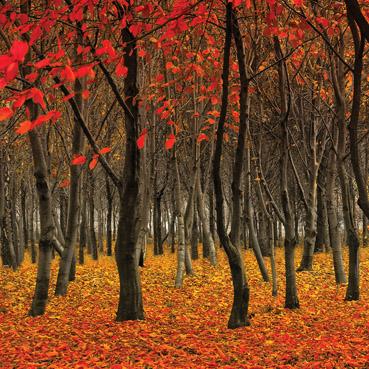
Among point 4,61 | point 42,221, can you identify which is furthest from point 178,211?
point 4,61

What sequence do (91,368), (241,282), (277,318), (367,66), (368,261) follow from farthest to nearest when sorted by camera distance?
(368,261), (367,66), (277,318), (241,282), (91,368)

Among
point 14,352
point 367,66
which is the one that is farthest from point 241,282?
point 367,66

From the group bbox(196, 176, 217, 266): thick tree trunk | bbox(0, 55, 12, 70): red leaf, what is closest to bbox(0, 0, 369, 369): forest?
bbox(0, 55, 12, 70): red leaf

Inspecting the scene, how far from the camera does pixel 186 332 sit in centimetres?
784

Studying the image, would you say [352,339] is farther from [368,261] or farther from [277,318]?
[368,261]

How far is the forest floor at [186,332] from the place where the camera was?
6121 millimetres

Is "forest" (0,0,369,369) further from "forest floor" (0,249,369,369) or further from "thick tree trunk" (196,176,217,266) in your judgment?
"thick tree trunk" (196,176,217,266)

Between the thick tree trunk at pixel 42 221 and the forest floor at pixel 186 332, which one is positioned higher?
the thick tree trunk at pixel 42 221

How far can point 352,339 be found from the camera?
6.90 meters

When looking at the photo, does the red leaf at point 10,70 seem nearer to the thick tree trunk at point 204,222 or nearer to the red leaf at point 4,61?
the red leaf at point 4,61

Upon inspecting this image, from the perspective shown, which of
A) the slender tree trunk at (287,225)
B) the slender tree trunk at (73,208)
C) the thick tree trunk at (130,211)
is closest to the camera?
the thick tree trunk at (130,211)

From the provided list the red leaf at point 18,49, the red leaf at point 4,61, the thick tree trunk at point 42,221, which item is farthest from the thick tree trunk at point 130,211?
the red leaf at point 18,49

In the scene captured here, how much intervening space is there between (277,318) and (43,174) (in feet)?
18.9

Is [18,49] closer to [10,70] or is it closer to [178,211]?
[10,70]
